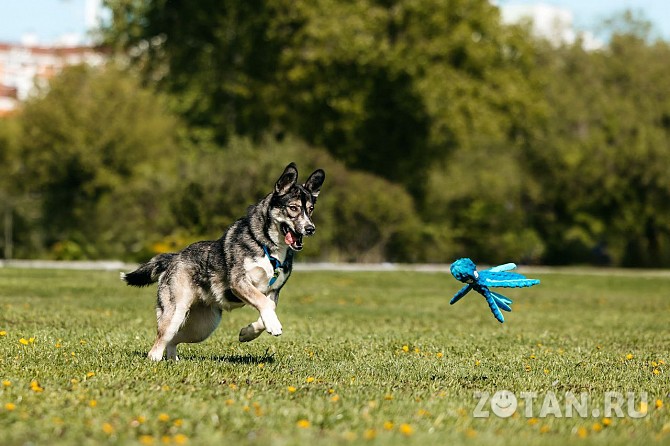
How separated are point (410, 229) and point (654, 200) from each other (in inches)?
589

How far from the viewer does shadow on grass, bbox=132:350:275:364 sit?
10.8 metres

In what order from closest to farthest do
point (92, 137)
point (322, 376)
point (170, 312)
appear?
point (322, 376), point (170, 312), point (92, 137)

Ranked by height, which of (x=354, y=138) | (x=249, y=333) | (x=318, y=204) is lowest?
(x=249, y=333)

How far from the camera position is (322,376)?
A: 959cm

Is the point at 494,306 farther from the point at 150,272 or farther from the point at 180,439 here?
the point at 180,439

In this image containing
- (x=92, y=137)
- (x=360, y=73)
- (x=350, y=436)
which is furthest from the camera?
(x=92, y=137)

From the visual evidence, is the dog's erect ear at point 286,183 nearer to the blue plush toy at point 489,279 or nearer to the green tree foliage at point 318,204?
the blue plush toy at point 489,279

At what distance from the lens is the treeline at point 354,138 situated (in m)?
40.6

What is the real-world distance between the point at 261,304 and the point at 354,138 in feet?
124

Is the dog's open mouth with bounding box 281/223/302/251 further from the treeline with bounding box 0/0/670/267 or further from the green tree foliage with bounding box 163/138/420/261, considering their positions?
the treeline with bounding box 0/0/670/267

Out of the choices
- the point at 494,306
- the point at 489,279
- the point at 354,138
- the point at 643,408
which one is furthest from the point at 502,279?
the point at 354,138

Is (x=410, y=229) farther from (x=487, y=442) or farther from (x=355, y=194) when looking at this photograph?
(x=487, y=442)

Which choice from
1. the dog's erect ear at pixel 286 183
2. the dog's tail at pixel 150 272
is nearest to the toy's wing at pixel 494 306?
the dog's erect ear at pixel 286 183

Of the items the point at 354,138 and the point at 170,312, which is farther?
the point at 354,138
